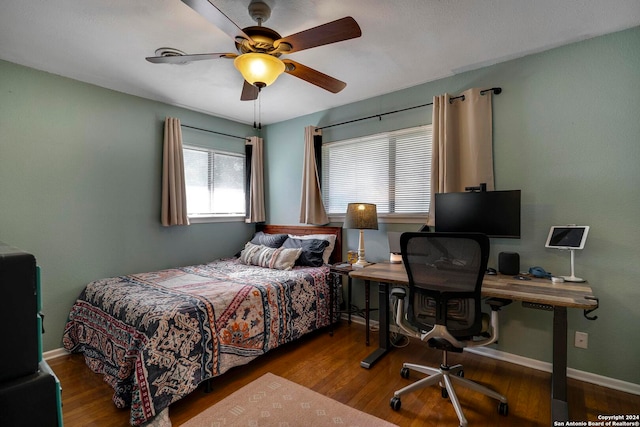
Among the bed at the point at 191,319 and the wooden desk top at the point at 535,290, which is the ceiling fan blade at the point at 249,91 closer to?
the bed at the point at 191,319

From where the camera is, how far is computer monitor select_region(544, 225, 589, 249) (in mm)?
2156

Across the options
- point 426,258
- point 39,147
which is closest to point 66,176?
point 39,147

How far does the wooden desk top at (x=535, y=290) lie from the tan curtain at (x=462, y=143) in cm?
82

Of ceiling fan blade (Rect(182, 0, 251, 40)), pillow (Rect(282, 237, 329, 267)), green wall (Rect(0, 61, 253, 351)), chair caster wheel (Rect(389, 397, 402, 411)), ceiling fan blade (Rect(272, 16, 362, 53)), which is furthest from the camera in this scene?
pillow (Rect(282, 237, 329, 267))

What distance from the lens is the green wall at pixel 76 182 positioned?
2.59 meters

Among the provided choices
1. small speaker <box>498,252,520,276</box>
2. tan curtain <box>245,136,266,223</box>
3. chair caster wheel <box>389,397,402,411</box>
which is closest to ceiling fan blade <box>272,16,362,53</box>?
small speaker <box>498,252,520,276</box>

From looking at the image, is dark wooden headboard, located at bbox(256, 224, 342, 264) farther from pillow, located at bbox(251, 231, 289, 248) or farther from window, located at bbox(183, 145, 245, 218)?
window, located at bbox(183, 145, 245, 218)

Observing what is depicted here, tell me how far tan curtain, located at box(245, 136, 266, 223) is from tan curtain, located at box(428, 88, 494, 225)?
2.40 m

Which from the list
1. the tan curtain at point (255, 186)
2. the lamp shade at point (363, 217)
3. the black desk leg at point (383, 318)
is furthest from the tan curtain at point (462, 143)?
the tan curtain at point (255, 186)

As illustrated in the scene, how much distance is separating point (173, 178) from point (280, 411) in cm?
264

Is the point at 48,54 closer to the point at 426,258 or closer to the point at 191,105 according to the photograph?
the point at 191,105

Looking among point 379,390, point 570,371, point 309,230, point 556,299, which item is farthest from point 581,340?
point 309,230

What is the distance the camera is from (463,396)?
214cm

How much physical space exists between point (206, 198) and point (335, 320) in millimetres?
2251
